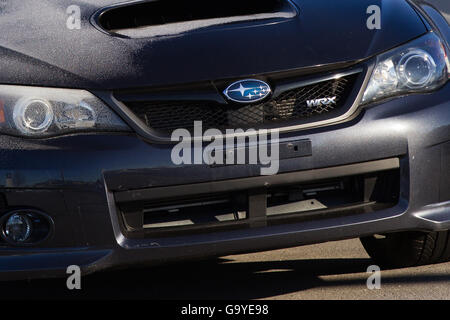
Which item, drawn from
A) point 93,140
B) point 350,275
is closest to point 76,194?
point 93,140

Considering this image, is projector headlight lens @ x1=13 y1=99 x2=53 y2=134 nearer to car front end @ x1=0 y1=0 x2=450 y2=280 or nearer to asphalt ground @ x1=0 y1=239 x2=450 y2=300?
car front end @ x1=0 y1=0 x2=450 y2=280

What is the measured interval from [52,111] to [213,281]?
4.06 feet

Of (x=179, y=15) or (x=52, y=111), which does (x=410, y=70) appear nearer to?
(x=179, y=15)

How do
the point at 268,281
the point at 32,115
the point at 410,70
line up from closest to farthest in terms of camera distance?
1. the point at 32,115
2. the point at 410,70
3. the point at 268,281

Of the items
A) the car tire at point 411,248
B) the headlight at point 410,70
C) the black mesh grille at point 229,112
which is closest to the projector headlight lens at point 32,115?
the black mesh grille at point 229,112

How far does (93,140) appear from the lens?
3812 millimetres

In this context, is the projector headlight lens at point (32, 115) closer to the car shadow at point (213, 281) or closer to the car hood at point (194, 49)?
the car hood at point (194, 49)

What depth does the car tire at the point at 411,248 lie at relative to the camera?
4.42m

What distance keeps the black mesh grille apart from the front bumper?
0.10 metres

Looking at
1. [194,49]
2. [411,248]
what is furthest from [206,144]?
[411,248]

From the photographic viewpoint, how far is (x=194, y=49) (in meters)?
3.95
